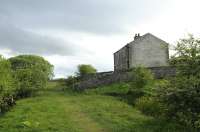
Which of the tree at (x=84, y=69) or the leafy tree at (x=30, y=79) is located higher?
the tree at (x=84, y=69)

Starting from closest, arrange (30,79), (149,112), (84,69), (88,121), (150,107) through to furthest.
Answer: (88,121), (149,112), (150,107), (30,79), (84,69)

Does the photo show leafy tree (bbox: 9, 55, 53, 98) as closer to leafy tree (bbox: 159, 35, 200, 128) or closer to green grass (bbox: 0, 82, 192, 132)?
green grass (bbox: 0, 82, 192, 132)

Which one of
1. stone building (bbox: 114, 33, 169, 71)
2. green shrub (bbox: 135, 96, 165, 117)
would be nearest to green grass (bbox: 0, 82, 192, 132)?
green shrub (bbox: 135, 96, 165, 117)

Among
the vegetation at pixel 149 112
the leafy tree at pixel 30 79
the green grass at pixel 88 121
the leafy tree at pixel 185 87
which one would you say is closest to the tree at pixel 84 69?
the leafy tree at pixel 30 79

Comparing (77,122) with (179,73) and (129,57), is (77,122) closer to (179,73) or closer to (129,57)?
(179,73)

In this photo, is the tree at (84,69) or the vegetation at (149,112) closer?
the vegetation at (149,112)

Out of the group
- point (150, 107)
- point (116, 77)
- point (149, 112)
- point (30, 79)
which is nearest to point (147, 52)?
point (116, 77)

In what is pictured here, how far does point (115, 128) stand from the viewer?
885 inches

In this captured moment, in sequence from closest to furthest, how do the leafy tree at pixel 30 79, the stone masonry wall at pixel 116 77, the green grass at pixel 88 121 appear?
the green grass at pixel 88 121, the stone masonry wall at pixel 116 77, the leafy tree at pixel 30 79

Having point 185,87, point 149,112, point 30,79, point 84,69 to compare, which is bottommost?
point 149,112

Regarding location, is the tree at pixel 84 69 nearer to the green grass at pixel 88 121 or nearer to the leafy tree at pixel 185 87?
the green grass at pixel 88 121

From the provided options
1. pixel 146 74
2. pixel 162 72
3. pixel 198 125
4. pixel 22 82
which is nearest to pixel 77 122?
pixel 198 125

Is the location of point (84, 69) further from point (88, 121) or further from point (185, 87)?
point (185, 87)

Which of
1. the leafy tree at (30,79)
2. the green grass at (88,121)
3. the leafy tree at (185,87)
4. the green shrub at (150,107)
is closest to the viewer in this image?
the leafy tree at (185,87)
